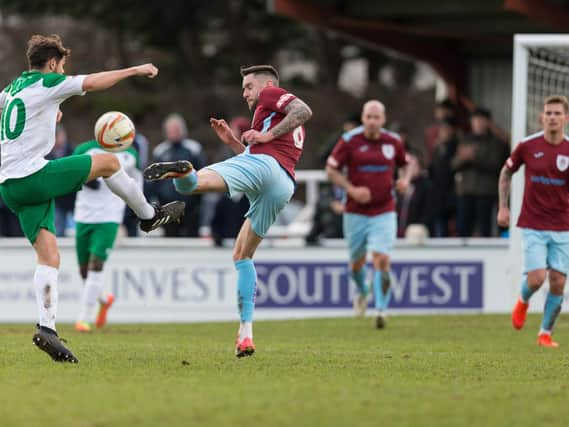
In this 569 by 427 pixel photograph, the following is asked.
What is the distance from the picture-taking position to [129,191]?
1078 cm

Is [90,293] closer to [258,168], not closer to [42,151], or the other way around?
[258,168]

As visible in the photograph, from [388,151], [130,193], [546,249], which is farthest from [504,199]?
[130,193]

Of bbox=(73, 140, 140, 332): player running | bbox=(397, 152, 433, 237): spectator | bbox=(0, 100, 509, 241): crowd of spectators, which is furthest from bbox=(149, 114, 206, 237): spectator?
bbox=(73, 140, 140, 332): player running

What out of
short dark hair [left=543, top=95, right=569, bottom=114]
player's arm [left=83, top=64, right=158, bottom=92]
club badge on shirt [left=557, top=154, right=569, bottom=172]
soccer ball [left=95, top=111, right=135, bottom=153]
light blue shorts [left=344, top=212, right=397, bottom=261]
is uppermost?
player's arm [left=83, top=64, right=158, bottom=92]

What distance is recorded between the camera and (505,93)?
27.8m

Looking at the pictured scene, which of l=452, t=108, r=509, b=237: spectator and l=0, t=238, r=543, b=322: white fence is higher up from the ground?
l=452, t=108, r=509, b=237: spectator

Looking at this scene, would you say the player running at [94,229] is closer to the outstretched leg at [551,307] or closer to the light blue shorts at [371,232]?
the light blue shorts at [371,232]

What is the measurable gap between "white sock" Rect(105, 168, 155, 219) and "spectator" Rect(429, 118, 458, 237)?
449 inches

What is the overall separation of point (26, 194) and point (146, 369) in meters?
1.54

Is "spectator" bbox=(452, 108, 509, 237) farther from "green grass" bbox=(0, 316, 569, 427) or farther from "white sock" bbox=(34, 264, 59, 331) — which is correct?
"white sock" bbox=(34, 264, 59, 331)

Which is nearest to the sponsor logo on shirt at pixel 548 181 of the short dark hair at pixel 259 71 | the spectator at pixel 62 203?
the short dark hair at pixel 259 71

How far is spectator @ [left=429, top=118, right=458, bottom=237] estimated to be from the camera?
21.8 metres

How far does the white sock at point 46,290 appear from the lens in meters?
10.8

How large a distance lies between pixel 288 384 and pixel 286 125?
2.47 metres
